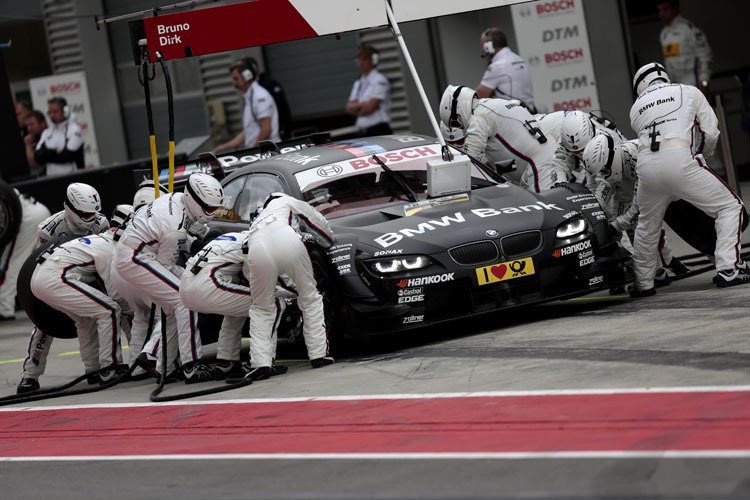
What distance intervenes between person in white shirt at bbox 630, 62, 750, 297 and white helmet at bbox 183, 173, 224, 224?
10.7ft

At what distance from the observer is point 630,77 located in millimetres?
17062

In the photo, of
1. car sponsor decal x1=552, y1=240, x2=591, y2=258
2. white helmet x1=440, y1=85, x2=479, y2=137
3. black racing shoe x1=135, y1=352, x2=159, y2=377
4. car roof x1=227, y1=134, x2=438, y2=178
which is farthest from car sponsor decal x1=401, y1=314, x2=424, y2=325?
white helmet x1=440, y1=85, x2=479, y2=137

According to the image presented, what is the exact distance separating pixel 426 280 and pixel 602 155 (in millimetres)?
2086

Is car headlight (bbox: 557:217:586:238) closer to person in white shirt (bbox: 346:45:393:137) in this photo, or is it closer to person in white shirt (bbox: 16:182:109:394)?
person in white shirt (bbox: 16:182:109:394)

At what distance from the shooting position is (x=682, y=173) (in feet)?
31.1

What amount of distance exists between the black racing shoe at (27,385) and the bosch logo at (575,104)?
30.6ft

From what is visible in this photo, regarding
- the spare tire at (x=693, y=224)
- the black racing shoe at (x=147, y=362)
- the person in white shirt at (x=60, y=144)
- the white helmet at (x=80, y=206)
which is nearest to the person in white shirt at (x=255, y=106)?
the person in white shirt at (x=60, y=144)

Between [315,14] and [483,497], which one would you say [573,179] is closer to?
[315,14]

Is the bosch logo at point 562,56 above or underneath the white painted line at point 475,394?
above

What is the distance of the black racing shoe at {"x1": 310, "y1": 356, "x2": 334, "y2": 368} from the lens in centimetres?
899

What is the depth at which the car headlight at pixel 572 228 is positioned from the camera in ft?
30.4

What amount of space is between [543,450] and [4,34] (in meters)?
19.4

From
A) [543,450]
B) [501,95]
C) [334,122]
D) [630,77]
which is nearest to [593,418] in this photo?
[543,450]

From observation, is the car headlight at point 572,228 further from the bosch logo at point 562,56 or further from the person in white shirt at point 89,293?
the bosch logo at point 562,56
